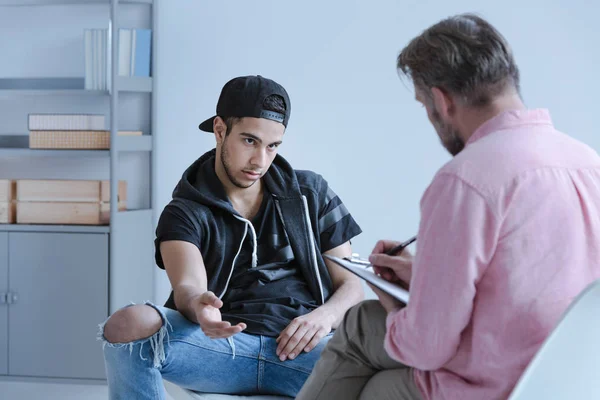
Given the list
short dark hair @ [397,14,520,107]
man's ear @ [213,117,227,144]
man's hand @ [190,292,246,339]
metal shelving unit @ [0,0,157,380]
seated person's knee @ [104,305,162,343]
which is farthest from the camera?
metal shelving unit @ [0,0,157,380]

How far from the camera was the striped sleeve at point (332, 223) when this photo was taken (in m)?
2.20

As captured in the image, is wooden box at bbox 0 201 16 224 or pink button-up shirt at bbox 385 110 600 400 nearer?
pink button-up shirt at bbox 385 110 600 400

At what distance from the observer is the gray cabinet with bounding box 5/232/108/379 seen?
3.29m

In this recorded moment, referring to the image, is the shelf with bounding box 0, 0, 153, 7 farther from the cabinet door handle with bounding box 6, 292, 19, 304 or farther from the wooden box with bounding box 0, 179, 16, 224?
the cabinet door handle with bounding box 6, 292, 19, 304

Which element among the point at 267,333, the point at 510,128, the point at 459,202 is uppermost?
the point at 510,128

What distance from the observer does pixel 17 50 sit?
3625 mm

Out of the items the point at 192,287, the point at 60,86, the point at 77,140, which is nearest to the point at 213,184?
the point at 192,287

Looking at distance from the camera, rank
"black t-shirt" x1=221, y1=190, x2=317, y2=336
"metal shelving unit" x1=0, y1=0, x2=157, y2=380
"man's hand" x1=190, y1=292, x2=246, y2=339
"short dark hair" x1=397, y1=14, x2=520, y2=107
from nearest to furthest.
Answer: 1. "short dark hair" x1=397, y1=14, x2=520, y2=107
2. "man's hand" x1=190, y1=292, x2=246, y2=339
3. "black t-shirt" x1=221, y1=190, x2=317, y2=336
4. "metal shelving unit" x1=0, y1=0, x2=157, y2=380

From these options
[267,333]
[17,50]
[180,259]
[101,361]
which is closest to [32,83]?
[17,50]

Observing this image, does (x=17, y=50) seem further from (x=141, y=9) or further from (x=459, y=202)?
(x=459, y=202)

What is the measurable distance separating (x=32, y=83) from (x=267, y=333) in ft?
7.42

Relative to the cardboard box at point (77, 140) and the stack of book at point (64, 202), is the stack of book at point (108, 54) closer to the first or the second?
the cardboard box at point (77, 140)

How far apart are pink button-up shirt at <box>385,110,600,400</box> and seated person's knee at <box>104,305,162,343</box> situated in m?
0.80

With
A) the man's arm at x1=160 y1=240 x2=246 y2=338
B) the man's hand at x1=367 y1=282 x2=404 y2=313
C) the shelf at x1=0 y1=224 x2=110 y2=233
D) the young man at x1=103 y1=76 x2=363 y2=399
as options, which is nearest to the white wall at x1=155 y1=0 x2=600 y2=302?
the shelf at x1=0 y1=224 x2=110 y2=233
